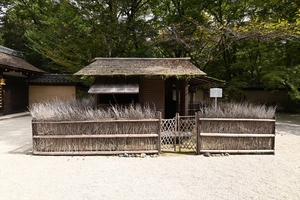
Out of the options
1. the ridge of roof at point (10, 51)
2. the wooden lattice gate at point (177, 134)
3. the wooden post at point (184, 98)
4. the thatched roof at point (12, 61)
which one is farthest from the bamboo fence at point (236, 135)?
the ridge of roof at point (10, 51)

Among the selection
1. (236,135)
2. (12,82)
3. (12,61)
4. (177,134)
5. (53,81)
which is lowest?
(177,134)

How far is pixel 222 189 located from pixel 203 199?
57cm

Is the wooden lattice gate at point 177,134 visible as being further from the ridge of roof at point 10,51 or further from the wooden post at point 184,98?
the ridge of roof at point 10,51

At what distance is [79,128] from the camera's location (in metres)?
5.46

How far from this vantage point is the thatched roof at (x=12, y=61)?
12.3m

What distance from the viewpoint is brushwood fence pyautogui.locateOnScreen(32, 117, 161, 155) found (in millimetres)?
5430

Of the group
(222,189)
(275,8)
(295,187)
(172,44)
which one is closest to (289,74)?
(275,8)

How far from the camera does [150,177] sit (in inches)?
161

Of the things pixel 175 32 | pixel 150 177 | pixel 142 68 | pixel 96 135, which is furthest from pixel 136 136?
pixel 175 32

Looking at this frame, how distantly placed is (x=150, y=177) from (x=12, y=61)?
1458 cm

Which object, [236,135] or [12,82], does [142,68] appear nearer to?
[236,135]

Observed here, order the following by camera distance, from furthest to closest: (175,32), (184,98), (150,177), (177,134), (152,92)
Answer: (175,32), (152,92), (184,98), (177,134), (150,177)

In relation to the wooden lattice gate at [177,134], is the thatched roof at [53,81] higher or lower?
higher

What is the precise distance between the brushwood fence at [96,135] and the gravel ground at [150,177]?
0.87ft
